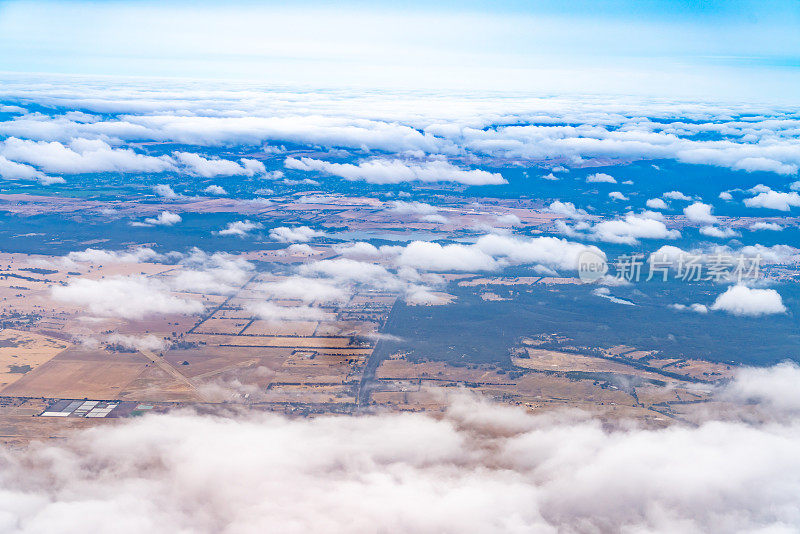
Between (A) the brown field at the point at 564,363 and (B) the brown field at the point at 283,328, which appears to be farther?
(B) the brown field at the point at 283,328

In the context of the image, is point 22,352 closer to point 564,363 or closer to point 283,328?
point 283,328

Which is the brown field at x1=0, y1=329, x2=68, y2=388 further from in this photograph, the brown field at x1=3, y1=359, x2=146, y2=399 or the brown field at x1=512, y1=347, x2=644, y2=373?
the brown field at x1=512, y1=347, x2=644, y2=373

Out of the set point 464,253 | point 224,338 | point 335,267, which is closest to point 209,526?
point 224,338

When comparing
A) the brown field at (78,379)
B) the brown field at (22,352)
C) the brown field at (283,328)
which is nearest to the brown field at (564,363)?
the brown field at (283,328)

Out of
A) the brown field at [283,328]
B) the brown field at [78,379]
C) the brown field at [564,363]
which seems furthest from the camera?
the brown field at [283,328]

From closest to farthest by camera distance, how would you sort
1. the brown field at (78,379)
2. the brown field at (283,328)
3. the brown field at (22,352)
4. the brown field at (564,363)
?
the brown field at (78,379), the brown field at (22,352), the brown field at (564,363), the brown field at (283,328)

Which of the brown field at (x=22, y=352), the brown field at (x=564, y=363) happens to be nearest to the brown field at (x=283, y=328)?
the brown field at (x=22, y=352)

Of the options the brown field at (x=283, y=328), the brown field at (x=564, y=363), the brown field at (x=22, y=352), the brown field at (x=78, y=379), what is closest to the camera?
the brown field at (x=78, y=379)

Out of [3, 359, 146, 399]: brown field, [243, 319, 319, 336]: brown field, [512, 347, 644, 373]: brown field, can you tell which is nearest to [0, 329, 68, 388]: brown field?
[3, 359, 146, 399]: brown field

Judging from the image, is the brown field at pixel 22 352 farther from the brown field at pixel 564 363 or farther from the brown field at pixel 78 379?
the brown field at pixel 564 363

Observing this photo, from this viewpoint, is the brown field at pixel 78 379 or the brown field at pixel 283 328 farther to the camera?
the brown field at pixel 283 328

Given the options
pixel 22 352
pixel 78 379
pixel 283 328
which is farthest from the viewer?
pixel 283 328

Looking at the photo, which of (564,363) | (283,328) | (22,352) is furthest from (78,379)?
(564,363)
